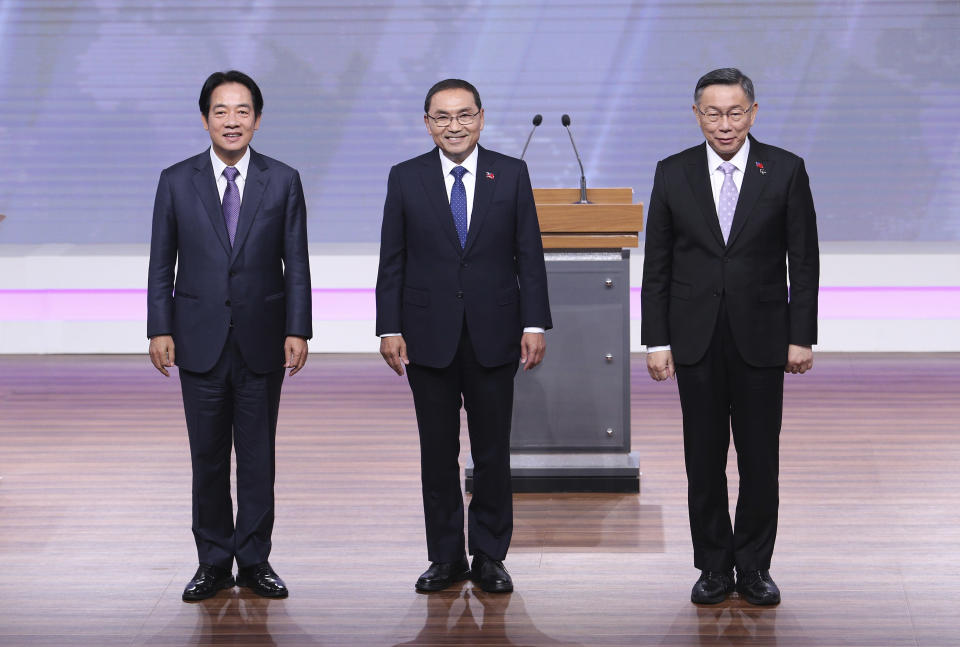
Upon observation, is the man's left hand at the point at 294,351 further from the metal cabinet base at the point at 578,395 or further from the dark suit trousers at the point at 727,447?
the metal cabinet base at the point at 578,395

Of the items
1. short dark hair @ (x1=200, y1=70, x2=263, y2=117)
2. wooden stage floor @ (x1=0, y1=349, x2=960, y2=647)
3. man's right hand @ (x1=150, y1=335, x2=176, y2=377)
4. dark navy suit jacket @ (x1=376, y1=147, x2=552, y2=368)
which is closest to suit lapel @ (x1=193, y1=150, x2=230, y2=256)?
short dark hair @ (x1=200, y1=70, x2=263, y2=117)

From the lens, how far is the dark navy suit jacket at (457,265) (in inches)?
125

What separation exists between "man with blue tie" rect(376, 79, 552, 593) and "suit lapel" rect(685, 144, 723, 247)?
439 millimetres

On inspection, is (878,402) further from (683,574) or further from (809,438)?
(683,574)

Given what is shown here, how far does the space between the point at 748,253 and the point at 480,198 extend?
72 cm

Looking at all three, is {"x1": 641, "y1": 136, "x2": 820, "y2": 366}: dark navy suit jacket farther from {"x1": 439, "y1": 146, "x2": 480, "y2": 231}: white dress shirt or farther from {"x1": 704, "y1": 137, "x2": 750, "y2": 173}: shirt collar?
{"x1": 439, "y1": 146, "x2": 480, "y2": 231}: white dress shirt

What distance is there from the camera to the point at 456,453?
3328 millimetres

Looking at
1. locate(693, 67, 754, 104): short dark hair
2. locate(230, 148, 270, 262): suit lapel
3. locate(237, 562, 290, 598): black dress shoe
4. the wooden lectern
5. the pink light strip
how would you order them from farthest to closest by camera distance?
the pink light strip
the wooden lectern
locate(237, 562, 290, 598): black dress shoe
locate(230, 148, 270, 262): suit lapel
locate(693, 67, 754, 104): short dark hair

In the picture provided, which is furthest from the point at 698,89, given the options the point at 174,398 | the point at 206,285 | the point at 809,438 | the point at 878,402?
the point at 174,398

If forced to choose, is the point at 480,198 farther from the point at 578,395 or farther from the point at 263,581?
the point at 578,395

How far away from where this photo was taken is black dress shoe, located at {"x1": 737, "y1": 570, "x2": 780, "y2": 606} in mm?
3127

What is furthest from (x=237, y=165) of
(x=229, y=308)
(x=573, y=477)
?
(x=573, y=477)

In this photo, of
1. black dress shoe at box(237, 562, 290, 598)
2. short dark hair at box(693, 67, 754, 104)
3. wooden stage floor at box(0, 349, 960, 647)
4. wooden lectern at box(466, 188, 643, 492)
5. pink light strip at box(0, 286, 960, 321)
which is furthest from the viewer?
pink light strip at box(0, 286, 960, 321)

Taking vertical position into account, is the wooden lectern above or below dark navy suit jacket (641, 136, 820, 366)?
below
